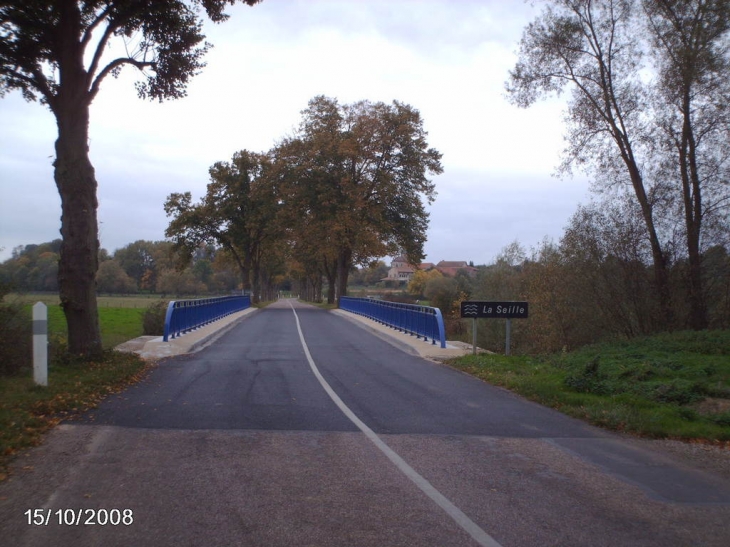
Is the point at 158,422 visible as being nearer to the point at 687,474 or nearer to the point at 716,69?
the point at 687,474

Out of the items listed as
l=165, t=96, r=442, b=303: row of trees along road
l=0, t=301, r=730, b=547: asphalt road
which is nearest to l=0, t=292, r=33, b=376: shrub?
l=0, t=301, r=730, b=547: asphalt road

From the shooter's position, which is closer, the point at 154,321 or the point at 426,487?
the point at 426,487

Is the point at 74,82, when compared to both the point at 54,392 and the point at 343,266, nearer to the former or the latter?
the point at 54,392

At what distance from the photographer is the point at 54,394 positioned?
9.16 meters

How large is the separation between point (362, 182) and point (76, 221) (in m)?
34.7

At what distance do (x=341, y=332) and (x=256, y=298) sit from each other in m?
40.9

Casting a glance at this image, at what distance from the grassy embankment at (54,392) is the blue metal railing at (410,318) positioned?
9.10 m

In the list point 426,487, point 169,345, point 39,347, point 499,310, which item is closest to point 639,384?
point 499,310

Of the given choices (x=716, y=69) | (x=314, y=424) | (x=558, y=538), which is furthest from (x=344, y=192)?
(x=558, y=538)

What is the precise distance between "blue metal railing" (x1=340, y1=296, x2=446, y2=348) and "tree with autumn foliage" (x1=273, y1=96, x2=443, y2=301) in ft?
34.7

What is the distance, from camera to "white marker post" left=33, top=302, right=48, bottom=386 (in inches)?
380

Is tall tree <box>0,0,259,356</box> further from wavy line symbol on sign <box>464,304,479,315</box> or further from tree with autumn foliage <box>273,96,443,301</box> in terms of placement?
tree with autumn foliage <box>273,96,443,301</box>

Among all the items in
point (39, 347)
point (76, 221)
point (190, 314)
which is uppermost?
point (76, 221)

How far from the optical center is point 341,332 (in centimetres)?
2614
